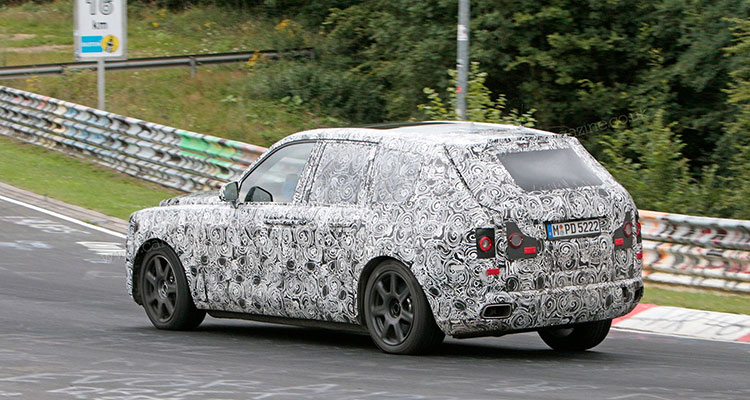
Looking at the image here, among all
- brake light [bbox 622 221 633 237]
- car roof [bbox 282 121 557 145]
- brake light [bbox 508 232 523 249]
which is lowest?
brake light [bbox 622 221 633 237]

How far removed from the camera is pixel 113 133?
23734mm

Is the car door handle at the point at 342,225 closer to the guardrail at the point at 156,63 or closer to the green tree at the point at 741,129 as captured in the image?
the green tree at the point at 741,129

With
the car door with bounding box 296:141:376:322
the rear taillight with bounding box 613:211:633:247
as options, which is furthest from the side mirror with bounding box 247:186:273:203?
the rear taillight with bounding box 613:211:633:247

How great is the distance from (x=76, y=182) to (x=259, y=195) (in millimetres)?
13279

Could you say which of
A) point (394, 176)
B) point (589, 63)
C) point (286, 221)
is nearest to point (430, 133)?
point (394, 176)

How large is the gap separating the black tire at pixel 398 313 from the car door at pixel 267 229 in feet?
2.98

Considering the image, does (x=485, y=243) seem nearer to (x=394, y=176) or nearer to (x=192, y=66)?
(x=394, y=176)

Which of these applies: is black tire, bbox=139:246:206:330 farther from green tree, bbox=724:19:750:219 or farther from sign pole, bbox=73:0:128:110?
sign pole, bbox=73:0:128:110

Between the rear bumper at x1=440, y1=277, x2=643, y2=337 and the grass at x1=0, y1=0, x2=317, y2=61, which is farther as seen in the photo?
the grass at x1=0, y1=0, x2=317, y2=61

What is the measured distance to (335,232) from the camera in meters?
8.45

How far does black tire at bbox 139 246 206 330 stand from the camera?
382 inches

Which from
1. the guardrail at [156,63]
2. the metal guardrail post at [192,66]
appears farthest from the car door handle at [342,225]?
the metal guardrail post at [192,66]

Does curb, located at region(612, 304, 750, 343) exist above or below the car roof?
below

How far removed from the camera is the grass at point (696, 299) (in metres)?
11.3
